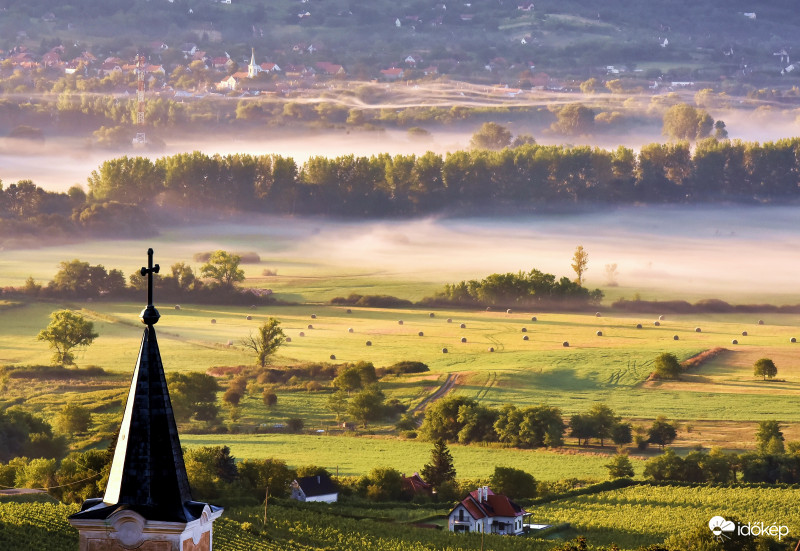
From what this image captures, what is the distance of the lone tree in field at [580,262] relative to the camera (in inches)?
3439

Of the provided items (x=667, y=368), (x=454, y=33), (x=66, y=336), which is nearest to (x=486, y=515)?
(x=667, y=368)

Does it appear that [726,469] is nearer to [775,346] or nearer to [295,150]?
[775,346]

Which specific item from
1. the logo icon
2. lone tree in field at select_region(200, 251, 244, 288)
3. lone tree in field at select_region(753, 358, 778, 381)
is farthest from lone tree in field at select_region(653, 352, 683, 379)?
lone tree in field at select_region(200, 251, 244, 288)

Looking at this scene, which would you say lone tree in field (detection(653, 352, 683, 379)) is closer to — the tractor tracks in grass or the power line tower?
the tractor tracks in grass

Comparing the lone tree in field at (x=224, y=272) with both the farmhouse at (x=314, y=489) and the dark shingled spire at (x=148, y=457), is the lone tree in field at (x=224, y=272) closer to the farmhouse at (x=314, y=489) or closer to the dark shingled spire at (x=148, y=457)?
the farmhouse at (x=314, y=489)

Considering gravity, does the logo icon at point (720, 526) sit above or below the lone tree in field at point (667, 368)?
below

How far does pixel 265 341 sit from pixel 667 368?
60.3ft

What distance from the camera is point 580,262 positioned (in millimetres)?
90250

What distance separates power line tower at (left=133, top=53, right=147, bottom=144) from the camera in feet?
405

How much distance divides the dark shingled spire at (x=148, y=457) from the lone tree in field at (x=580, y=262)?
7281 cm

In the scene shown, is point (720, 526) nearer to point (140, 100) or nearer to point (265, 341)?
point (265, 341)

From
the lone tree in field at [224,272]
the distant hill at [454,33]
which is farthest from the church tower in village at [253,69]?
the lone tree in field at [224,272]

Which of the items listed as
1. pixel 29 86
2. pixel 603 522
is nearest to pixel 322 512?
pixel 603 522

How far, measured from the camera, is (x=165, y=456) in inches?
507
